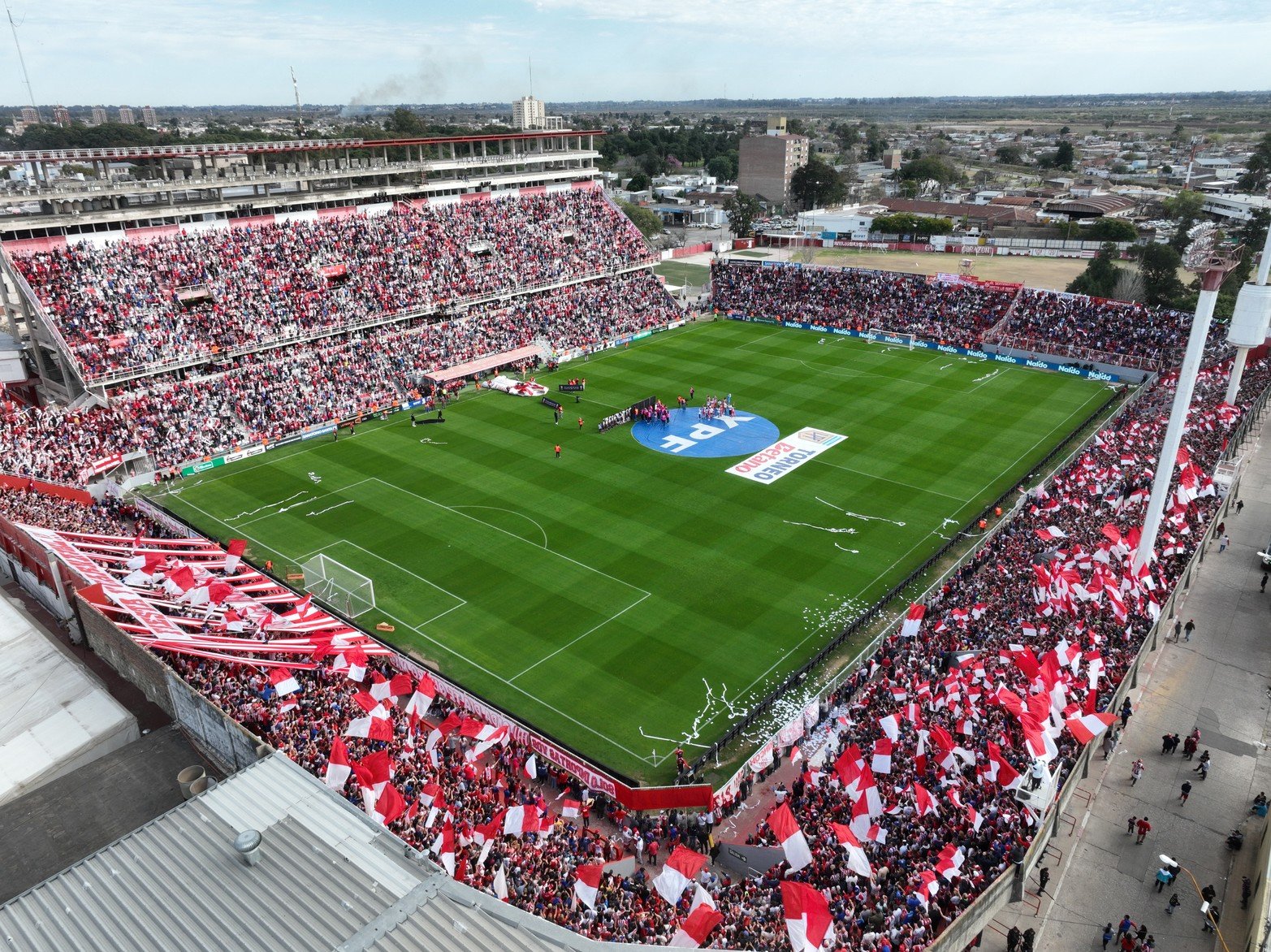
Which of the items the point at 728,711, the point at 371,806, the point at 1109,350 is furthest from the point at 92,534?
the point at 1109,350

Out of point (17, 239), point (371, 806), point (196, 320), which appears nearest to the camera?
point (371, 806)

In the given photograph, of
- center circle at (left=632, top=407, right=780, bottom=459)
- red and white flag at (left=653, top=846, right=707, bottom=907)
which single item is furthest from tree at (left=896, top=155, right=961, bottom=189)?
red and white flag at (left=653, top=846, right=707, bottom=907)

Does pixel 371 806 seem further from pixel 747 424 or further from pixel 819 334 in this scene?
pixel 819 334

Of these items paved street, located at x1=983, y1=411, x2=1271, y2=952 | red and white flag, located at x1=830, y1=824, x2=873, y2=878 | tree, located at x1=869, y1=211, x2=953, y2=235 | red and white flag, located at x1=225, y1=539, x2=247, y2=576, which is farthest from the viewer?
tree, located at x1=869, y1=211, x2=953, y2=235

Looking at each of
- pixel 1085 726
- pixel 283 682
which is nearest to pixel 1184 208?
pixel 1085 726

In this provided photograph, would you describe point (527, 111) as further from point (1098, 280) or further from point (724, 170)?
point (1098, 280)

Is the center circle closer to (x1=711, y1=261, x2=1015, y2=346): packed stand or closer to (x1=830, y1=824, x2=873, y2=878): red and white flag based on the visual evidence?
(x1=711, y1=261, x2=1015, y2=346): packed stand
